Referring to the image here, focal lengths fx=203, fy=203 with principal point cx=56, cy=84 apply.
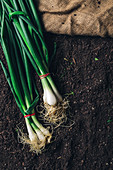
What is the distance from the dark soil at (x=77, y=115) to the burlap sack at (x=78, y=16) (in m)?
0.06

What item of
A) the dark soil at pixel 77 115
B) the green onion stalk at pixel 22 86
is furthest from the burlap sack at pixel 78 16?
the green onion stalk at pixel 22 86

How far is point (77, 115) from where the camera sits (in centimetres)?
142

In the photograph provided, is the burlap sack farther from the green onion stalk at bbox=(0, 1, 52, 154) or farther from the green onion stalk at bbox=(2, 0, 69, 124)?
the green onion stalk at bbox=(0, 1, 52, 154)

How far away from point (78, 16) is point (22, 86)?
2.01ft

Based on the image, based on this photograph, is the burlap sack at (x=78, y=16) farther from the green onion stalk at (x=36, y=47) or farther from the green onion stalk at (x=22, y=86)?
the green onion stalk at (x=22, y=86)

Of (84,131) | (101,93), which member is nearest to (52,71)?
(101,93)

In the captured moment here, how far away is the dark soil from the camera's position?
1399 millimetres

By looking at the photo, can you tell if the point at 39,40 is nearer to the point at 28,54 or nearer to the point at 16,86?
the point at 28,54

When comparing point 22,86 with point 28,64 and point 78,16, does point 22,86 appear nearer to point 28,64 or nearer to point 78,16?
point 28,64

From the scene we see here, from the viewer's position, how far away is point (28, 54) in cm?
133

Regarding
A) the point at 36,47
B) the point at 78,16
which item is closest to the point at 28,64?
the point at 36,47

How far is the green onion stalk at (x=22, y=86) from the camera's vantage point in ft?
4.39

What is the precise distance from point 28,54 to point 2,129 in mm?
569

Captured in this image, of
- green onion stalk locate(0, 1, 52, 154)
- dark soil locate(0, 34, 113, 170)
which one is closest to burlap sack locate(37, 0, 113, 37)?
dark soil locate(0, 34, 113, 170)
